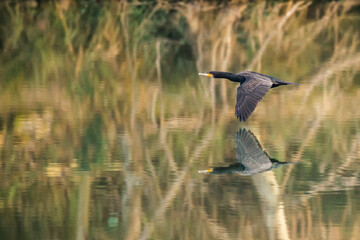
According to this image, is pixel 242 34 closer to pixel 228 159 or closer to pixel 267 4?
pixel 267 4

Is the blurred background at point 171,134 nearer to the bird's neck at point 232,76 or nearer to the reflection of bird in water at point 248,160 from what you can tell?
the reflection of bird in water at point 248,160

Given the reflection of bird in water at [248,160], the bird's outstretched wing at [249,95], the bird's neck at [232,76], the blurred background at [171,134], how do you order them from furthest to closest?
1. the bird's neck at [232,76]
2. the bird's outstretched wing at [249,95]
3. the reflection of bird in water at [248,160]
4. the blurred background at [171,134]

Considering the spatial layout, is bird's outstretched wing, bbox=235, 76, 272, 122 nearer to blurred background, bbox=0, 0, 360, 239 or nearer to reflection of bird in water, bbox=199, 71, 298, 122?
reflection of bird in water, bbox=199, 71, 298, 122

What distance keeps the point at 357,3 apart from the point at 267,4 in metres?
2.38

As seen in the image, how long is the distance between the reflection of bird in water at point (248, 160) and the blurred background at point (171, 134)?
0.09 metres

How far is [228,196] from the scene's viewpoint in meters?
5.61

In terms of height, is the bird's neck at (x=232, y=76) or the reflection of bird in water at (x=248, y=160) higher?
the bird's neck at (x=232, y=76)

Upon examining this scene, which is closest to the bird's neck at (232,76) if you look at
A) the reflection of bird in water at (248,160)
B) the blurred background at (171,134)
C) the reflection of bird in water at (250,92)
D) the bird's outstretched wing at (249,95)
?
the reflection of bird in water at (250,92)

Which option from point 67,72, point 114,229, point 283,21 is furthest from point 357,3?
point 114,229

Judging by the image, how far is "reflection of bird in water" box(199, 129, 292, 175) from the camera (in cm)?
632

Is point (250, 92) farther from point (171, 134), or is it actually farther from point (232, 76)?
point (232, 76)

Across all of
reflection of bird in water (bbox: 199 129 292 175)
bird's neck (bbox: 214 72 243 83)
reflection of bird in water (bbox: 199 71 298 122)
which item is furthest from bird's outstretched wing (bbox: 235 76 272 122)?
bird's neck (bbox: 214 72 243 83)

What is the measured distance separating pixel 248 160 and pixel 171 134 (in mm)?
1191

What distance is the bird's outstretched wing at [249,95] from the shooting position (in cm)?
723
